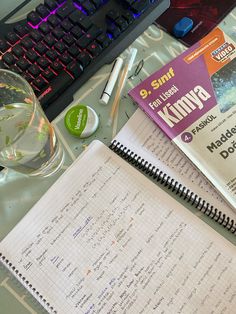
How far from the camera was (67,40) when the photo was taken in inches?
23.4

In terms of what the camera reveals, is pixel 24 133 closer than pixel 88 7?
Yes

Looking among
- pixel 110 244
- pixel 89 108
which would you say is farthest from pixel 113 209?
pixel 89 108

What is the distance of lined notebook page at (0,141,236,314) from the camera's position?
19.4 inches

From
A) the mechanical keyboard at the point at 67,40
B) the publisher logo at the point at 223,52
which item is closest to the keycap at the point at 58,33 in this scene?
the mechanical keyboard at the point at 67,40

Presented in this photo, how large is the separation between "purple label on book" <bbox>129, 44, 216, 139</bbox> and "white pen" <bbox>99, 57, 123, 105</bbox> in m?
0.03

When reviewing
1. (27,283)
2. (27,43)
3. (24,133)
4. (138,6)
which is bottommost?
(27,283)

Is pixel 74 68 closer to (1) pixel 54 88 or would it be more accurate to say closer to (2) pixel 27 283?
(1) pixel 54 88

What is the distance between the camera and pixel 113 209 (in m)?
0.54

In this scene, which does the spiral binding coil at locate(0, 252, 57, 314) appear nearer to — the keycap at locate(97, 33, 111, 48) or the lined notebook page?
the lined notebook page

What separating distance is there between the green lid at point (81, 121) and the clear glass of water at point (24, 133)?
0.09 feet

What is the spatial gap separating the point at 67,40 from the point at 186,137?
21cm

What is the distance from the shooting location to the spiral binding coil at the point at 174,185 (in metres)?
0.52

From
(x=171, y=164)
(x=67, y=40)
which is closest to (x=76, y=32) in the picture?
(x=67, y=40)

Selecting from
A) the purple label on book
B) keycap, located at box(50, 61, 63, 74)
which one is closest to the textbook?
the purple label on book
